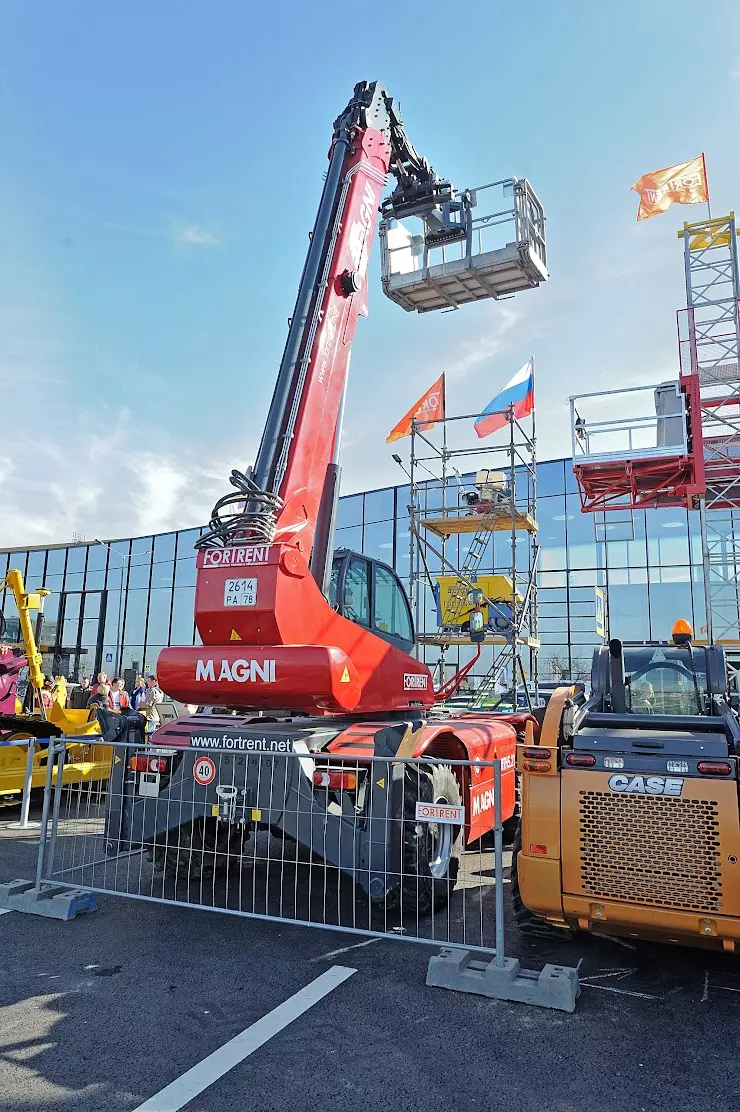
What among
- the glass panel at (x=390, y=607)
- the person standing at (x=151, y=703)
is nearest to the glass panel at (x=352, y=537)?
the person standing at (x=151, y=703)

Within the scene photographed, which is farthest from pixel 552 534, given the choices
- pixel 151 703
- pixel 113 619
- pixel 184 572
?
pixel 113 619

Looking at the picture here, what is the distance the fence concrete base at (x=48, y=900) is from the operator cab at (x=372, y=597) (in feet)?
9.90

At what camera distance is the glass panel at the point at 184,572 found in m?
38.1

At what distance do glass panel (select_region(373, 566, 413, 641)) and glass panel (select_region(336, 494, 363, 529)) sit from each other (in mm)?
23380

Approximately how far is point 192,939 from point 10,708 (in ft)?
24.9

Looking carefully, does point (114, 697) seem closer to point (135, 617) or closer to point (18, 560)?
point (135, 617)

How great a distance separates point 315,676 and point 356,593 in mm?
1590

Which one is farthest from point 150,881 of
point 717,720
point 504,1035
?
point 717,720

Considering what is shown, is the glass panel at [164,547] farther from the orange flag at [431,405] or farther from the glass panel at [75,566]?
the orange flag at [431,405]

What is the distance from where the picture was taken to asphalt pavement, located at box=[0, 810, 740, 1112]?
3184mm

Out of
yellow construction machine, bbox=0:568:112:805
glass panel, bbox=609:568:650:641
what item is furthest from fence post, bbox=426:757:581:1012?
glass panel, bbox=609:568:650:641

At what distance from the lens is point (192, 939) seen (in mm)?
5188

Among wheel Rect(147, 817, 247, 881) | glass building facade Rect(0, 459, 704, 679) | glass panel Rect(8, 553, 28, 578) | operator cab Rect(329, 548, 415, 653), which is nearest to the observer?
wheel Rect(147, 817, 247, 881)

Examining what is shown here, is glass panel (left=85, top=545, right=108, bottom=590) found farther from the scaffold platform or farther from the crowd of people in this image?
the scaffold platform
